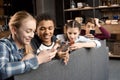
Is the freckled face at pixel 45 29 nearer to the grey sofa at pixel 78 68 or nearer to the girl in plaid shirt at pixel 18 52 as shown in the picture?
the grey sofa at pixel 78 68

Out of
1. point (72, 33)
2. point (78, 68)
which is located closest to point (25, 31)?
point (78, 68)

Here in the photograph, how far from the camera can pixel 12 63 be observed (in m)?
1.35

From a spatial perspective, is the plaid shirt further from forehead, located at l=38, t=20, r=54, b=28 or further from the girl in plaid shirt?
forehead, located at l=38, t=20, r=54, b=28

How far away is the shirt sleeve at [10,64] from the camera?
1.32 meters

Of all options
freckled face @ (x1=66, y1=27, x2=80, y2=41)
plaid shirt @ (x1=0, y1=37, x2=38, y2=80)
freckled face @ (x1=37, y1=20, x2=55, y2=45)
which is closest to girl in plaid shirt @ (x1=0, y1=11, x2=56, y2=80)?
plaid shirt @ (x1=0, y1=37, x2=38, y2=80)

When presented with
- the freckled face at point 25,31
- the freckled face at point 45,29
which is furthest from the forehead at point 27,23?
the freckled face at point 45,29

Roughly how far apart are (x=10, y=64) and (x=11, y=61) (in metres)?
0.08

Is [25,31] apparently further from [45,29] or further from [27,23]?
[45,29]

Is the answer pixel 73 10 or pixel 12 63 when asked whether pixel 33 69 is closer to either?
pixel 12 63

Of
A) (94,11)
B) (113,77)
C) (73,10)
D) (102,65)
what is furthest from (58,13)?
(102,65)

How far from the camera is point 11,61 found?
142cm

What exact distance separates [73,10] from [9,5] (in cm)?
171

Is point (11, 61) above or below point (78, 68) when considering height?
above

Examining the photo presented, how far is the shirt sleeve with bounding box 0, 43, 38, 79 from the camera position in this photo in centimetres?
132
